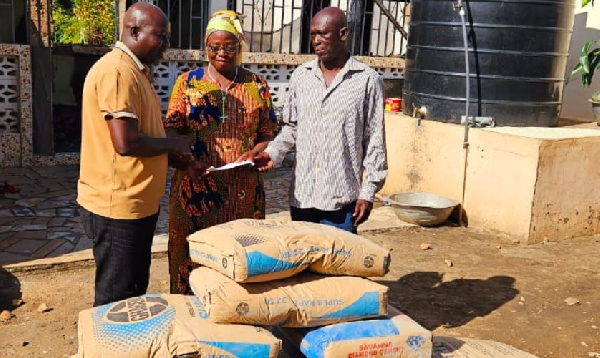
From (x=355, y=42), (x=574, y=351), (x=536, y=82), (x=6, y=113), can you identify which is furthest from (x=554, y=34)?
(x=6, y=113)

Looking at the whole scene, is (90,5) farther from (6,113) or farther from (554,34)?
(554,34)

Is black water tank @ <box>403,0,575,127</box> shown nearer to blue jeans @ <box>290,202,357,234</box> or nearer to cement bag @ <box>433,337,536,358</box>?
blue jeans @ <box>290,202,357,234</box>

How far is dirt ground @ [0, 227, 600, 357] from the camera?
13.2 ft

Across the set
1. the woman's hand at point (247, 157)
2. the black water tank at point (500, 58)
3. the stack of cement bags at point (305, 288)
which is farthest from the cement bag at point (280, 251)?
the black water tank at point (500, 58)

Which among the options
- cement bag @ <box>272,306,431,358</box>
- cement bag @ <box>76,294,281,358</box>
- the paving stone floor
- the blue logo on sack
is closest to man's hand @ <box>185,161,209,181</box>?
cement bag @ <box>76,294,281,358</box>

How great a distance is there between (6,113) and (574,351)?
22.7 feet

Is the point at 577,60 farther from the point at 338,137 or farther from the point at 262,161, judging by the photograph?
the point at 262,161

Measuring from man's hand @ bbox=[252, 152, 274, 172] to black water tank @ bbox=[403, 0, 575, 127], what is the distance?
12.3ft

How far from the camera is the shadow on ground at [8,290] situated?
4.28 m

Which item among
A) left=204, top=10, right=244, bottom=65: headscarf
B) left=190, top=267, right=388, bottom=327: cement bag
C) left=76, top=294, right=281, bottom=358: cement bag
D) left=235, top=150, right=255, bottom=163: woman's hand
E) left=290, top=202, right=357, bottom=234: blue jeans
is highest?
left=204, top=10, right=244, bottom=65: headscarf

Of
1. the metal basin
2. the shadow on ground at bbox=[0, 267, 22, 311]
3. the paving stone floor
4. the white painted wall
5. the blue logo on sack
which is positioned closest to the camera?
the blue logo on sack

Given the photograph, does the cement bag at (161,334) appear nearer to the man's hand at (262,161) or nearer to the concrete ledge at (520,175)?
the man's hand at (262,161)

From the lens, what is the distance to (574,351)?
4012 millimetres

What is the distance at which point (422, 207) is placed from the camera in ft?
20.7
